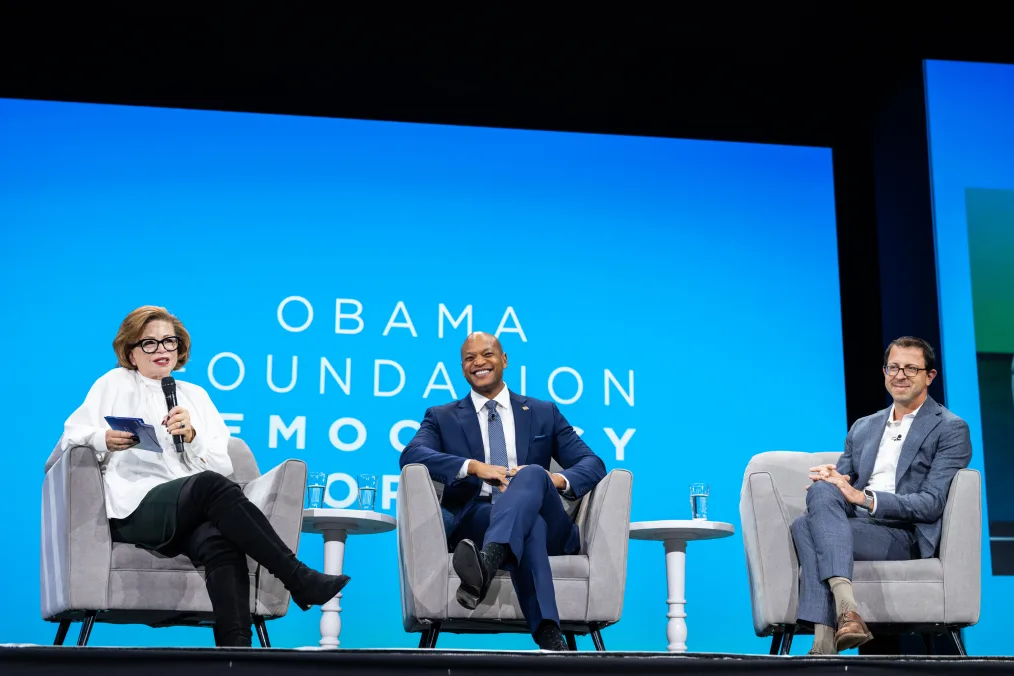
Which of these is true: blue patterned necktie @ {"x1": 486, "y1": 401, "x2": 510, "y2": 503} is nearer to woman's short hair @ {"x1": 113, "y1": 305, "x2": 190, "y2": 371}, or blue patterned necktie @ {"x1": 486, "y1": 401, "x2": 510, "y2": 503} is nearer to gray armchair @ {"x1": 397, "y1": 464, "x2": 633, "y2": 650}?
gray armchair @ {"x1": 397, "y1": 464, "x2": 633, "y2": 650}

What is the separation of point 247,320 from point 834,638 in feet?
9.27

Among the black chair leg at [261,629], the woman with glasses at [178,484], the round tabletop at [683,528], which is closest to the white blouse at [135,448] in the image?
the woman with glasses at [178,484]

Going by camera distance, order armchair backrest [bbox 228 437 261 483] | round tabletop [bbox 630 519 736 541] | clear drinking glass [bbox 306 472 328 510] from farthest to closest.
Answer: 1. clear drinking glass [bbox 306 472 328 510]
2. round tabletop [bbox 630 519 736 541]
3. armchair backrest [bbox 228 437 261 483]

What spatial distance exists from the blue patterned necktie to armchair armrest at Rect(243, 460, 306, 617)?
2.40 feet

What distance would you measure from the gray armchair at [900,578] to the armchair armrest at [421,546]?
98cm

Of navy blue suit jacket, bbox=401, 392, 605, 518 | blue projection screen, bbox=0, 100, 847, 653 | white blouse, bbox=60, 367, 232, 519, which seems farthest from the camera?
blue projection screen, bbox=0, 100, 847, 653

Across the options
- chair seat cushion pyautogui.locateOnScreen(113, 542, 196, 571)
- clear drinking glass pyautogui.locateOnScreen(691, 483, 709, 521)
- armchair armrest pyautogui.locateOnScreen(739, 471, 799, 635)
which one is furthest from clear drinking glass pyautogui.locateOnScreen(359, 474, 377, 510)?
armchair armrest pyautogui.locateOnScreen(739, 471, 799, 635)

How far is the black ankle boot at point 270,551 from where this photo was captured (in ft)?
10.1

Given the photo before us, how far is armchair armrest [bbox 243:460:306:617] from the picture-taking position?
343 cm

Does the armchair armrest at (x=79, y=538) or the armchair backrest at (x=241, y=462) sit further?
the armchair backrest at (x=241, y=462)

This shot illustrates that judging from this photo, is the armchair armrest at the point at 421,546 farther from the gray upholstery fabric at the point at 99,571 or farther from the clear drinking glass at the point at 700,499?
the clear drinking glass at the point at 700,499

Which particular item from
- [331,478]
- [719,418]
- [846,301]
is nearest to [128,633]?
[331,478]

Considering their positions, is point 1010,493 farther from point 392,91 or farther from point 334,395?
point 392,91

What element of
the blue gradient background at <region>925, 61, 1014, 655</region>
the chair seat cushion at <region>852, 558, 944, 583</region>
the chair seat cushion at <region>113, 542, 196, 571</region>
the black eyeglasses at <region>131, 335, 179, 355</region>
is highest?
the blue gradient background at <region>925, 61, 1014, 655</region>
